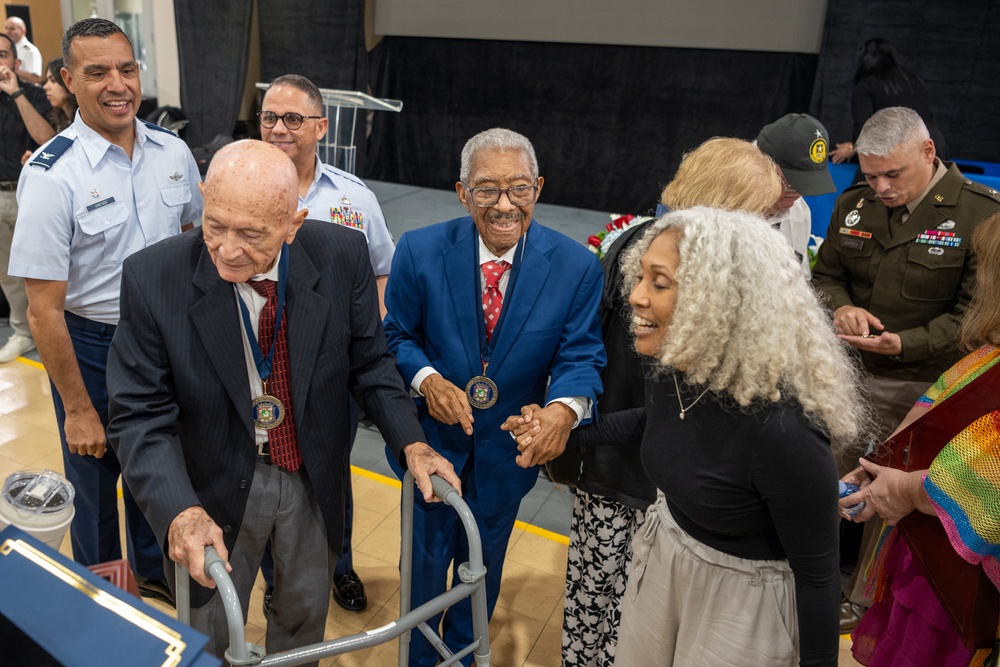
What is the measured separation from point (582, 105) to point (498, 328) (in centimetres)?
835

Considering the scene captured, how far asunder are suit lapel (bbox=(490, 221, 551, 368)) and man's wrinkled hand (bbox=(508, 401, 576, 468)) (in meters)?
0.22

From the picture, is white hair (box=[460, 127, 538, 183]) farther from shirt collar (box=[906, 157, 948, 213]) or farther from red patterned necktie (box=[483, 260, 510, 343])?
shirt collar (box=[906, 157, 948, 213])

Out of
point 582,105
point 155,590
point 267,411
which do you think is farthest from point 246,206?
point 582,105

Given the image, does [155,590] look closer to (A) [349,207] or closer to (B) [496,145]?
(A) [349,207]

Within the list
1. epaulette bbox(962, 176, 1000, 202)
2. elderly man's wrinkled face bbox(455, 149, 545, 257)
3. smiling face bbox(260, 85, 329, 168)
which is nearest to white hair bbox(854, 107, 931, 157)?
epaulette bbox(962, 176, 1000, 202)

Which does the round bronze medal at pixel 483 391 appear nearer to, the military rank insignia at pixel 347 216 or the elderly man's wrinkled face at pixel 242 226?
the elderly man's wrinkled face at pixel 242 226

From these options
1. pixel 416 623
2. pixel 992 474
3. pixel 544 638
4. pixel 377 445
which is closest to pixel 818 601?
pixel 992 474

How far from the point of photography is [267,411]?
6.44ft

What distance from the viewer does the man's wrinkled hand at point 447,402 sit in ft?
7.14

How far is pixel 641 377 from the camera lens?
229cm

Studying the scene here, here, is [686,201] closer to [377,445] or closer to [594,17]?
[377,445]

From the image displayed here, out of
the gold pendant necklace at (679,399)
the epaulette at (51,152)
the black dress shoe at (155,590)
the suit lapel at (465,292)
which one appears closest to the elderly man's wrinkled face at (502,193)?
the suit lapel at (465,292)

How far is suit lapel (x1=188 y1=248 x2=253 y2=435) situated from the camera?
1.82 metres

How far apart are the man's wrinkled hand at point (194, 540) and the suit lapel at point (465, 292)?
902mm
